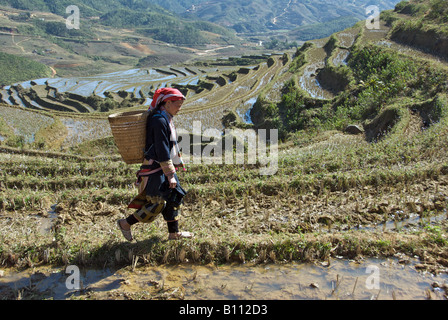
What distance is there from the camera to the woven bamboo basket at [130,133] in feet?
9.60

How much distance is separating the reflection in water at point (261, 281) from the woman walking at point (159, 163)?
22.7 inches

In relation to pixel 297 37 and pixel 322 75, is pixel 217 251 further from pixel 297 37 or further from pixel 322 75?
pixel 297 37

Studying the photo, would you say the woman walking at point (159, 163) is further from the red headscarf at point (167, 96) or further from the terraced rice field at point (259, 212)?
the terraced rice field at point (259, 212)

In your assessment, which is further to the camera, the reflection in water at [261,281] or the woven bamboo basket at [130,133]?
the woven bamboo basket at [130,133]

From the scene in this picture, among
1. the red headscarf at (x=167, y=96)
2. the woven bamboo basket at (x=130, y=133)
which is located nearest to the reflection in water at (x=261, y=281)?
the woven bamboo basket at (x=130, y=133)

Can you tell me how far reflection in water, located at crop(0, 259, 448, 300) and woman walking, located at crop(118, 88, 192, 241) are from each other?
576 millimetres

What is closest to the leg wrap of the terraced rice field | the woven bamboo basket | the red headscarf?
the terraced rice field

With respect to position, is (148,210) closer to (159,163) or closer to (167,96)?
(159,163)

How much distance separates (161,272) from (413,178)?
4.00 m

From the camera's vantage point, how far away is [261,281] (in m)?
2.77

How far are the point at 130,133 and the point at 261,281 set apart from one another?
1.83 metres

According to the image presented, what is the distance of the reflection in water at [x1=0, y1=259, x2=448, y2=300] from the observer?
8.37ft

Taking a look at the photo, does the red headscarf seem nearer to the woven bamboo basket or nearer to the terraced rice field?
the woven bamboo basket
